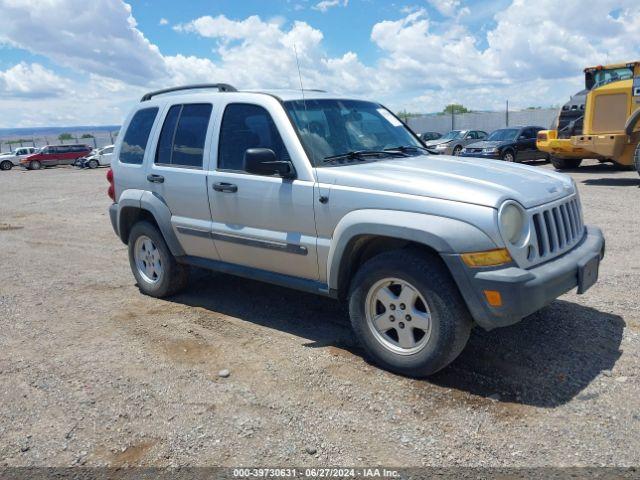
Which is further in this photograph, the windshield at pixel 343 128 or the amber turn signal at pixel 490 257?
the windshield at pixel 343 128

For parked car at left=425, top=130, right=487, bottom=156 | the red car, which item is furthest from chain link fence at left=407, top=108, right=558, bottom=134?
the red car

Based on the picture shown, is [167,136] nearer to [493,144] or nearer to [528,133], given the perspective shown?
[493,144]

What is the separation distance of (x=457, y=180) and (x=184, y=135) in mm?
2682

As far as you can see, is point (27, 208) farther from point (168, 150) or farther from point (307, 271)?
point (307, 271)

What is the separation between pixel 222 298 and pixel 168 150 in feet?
5.18

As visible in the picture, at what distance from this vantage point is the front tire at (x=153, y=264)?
218 inches

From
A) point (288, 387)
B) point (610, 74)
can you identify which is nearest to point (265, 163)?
point (288, 387)

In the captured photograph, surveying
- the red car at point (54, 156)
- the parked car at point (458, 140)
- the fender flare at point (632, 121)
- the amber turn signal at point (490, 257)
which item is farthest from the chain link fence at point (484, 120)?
the amber turn signal at point (490, 257)

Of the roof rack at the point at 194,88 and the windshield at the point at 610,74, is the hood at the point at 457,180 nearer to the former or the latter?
the roof rack at the point at 194,88

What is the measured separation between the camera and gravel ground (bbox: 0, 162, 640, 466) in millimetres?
3064

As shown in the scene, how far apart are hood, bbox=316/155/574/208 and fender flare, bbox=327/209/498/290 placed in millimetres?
164

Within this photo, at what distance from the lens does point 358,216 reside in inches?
149

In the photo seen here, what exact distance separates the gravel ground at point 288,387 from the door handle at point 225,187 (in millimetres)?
1210

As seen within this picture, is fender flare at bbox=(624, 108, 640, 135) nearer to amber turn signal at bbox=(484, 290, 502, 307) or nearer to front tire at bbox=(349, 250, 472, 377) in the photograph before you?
front tire at bbox=(349, 250, 472, 377)
